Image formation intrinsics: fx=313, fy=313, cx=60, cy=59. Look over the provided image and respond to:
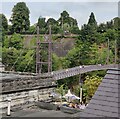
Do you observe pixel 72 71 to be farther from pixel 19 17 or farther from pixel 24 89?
pixel 19 17

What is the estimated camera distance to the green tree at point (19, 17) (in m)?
54.8

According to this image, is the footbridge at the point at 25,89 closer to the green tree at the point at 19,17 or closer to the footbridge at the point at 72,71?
the footbridge at the point at 72,71

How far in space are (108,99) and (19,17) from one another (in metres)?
51.4

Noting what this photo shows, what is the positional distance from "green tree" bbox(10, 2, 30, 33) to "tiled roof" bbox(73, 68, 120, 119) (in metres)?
50.9

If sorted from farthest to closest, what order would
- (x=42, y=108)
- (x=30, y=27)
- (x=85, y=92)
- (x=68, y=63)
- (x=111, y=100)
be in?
(x=30, y=27) < (x=68, y=63) < (x=85, y=92) < (x=42, y=108) < (x=111, y=100)

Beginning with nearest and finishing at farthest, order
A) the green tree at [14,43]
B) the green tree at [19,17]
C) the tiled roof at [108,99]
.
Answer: the tiled roof at [108,99] < the green tree at [14,43] < the green tree at [19,17]

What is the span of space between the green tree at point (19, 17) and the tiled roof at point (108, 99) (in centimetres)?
5092

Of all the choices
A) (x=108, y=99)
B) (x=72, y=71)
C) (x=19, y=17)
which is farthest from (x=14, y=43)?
(x=108, y=99)

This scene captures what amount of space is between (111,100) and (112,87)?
8.3 inches

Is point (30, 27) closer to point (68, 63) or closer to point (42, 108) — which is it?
point (68, 63)

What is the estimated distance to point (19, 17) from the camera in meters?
54.8

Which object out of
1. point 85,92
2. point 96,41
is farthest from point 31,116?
point 96,41

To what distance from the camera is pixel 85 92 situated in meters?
21.9

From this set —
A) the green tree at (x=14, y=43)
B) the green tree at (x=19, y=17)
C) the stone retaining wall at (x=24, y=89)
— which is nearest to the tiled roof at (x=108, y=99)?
the stone retaining wall at (x=24, y=89)
